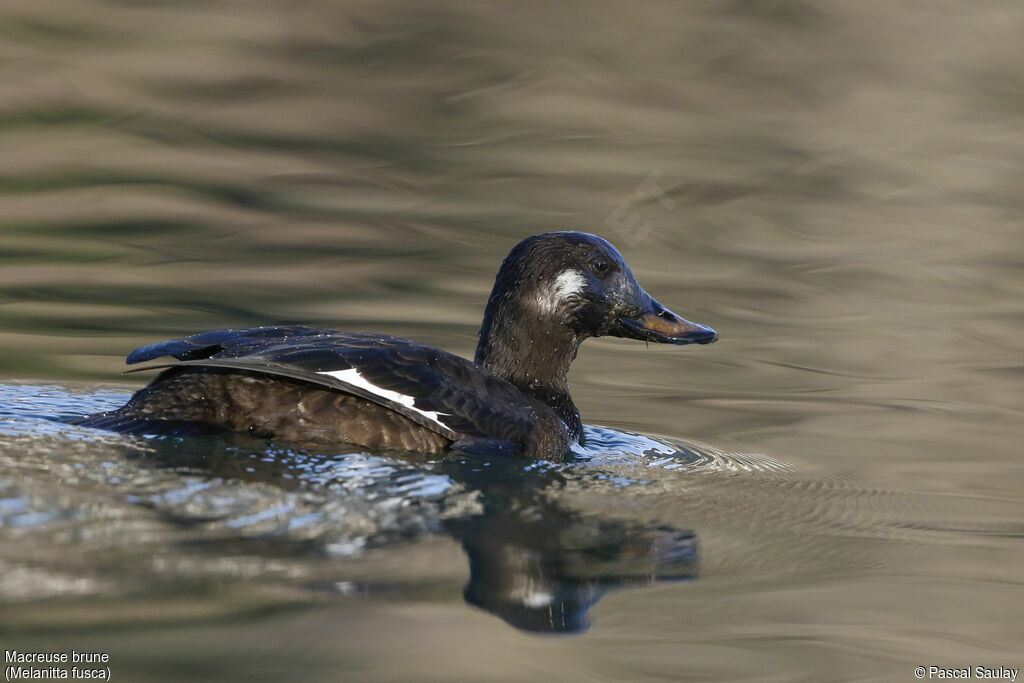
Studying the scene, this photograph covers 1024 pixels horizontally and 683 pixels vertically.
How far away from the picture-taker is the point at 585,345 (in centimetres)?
898

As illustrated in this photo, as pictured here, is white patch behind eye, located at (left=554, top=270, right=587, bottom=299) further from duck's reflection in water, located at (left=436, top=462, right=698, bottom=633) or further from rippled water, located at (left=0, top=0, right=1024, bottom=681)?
duck's reflection in water, located at (left=436, top=462, right=698, bottom=633)

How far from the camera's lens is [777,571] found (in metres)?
4.60

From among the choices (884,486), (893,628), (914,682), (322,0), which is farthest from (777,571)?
(322,0)

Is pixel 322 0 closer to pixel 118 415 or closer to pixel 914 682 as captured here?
pixel 118 415

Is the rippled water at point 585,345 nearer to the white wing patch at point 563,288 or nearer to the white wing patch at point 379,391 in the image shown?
the white wing patch at point 379,391

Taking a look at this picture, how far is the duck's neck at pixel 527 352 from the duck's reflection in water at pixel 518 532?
80 centimetres

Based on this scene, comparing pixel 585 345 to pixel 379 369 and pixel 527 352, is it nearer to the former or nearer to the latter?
pixel 527 352

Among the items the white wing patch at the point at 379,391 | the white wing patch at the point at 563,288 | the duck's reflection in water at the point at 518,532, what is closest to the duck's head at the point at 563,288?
the white wing patch at the point at 563,288

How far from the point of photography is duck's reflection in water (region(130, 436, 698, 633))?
13.5 feet

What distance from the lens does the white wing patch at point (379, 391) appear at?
5.06 metres

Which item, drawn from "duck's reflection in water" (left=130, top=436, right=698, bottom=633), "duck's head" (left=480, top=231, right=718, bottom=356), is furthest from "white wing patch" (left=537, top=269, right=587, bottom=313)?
"duck's reflection in water" (left=130, top=436, right=698, bottom=633)

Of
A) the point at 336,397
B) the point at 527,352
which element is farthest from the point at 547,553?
the point at 527,352

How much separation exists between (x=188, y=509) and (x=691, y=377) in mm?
4263

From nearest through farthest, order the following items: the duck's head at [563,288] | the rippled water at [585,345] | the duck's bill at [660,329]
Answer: the rippled water at [585,345] → the duck's head at [563,288] → the duck's bill at [660,329]
